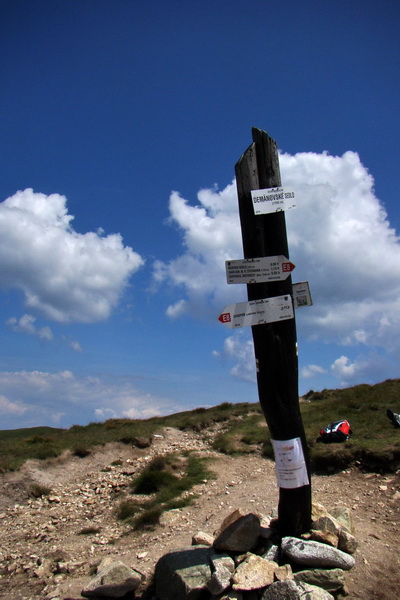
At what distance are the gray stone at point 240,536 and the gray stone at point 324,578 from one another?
2.81 ft

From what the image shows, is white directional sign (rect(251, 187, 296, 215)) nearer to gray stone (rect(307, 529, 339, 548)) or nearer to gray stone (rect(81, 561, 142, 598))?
gray stone (rect(307, 529, 339, 548))

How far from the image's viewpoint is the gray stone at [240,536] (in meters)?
5.71

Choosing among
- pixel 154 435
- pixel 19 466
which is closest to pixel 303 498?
pixel 19 466

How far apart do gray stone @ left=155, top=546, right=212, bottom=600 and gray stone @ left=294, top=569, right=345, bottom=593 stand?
121cm

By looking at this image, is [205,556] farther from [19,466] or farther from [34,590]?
[19,466]

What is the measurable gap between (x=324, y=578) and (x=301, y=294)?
12.2 feet

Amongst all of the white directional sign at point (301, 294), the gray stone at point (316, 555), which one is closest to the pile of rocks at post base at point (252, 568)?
the gray stone at point (316, 555)

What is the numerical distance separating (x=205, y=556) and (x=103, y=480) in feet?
27.2

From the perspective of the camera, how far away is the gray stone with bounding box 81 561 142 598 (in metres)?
5.87

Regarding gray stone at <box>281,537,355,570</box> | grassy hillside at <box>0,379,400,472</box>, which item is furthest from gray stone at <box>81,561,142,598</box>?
grassy hillside at <box>0,379,400,472</box>

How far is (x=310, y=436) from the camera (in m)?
13.9

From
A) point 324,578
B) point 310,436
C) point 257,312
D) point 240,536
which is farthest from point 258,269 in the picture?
point 310,436

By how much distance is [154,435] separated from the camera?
17531 millimetres

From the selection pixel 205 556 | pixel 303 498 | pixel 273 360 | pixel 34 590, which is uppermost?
pixel 273 360
